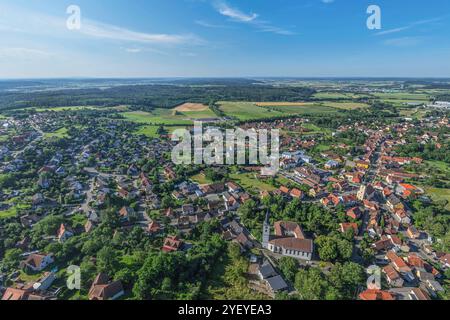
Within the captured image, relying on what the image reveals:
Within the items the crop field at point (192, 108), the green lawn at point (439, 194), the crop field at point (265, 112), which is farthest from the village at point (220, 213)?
the crop field at point (192, 108)

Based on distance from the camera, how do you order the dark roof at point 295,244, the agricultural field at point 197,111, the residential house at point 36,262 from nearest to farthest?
the residential house at point 36,262 → the dark roof at point 295,244 → the agricultural field at point 197,111

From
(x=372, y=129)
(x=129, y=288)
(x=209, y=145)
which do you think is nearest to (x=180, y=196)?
(x=129, y=288)

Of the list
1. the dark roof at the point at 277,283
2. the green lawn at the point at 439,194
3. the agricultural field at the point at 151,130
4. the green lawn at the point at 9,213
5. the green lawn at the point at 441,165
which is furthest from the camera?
the agricultural field at the point at 151,130

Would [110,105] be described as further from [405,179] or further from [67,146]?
[405,179]

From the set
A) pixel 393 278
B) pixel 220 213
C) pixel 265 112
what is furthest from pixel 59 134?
pixel 393 278

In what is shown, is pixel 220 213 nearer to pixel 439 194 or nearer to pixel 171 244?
pixel 171 244

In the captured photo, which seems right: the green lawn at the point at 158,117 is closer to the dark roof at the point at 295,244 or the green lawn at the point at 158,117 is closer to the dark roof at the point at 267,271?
the dark roof at the point at 295,244

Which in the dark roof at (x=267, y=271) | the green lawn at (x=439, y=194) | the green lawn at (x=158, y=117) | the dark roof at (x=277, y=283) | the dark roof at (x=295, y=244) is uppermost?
the green lawn at (x=158, y=117)

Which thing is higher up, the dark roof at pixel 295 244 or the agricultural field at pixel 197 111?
the agricultural field at pixel 197 111

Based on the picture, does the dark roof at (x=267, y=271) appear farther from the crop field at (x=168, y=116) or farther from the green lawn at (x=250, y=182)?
the crop field at (x=168, y=116)

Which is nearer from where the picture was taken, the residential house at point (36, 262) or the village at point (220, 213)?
the village at point (220, 213)

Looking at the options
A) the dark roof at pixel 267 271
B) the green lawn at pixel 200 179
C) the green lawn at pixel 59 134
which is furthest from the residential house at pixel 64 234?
the green lawn at pixel 59 134
